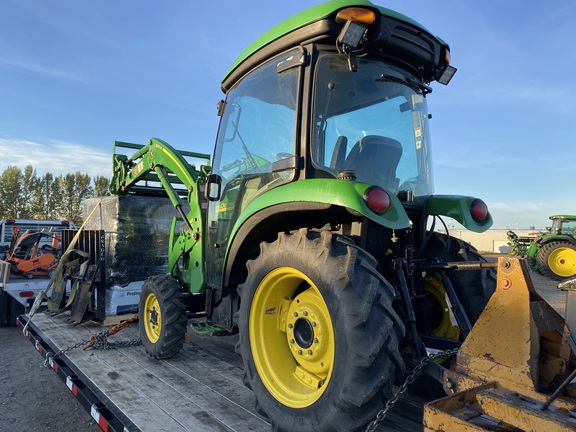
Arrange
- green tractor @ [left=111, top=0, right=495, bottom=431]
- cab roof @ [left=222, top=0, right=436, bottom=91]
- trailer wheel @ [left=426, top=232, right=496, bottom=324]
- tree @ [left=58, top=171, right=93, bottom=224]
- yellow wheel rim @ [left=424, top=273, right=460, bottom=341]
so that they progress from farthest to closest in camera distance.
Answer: tree @ [left=58, top=171, right=93, bottom=224] < yellow wheel rim @ [left=424, top=273, right=460, bottom=341] < trailer wheel @ [left=426, top=232, right=496, bottom=324] < cab roof @ [left=222, top=0, right=436, bottom=91] < green tractor @ [left=111, top=0, right=495, bottom=431]

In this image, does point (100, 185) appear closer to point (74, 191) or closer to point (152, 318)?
point (74, 191)

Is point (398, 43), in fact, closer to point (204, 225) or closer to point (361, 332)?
point (361, 332)

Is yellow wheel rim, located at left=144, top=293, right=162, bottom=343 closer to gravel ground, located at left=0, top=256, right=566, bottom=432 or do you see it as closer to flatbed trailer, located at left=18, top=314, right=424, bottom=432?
flatbed trailer, located at left=18, top=314, right=424, bottom=432

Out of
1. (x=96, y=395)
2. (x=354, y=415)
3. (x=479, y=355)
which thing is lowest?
(x=96, y=395)

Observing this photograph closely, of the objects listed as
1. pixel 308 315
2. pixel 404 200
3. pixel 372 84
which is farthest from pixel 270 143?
pixel 308 315

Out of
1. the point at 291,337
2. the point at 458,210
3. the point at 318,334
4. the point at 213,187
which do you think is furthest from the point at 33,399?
the point at 458,210

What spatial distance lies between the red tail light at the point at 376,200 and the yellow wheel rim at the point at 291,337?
1.78 ft

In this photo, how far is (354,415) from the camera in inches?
81.1

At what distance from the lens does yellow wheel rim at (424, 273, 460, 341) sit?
3406 millimetres

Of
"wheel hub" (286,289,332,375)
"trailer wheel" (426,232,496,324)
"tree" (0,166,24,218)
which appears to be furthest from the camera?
"tree" (0,166,24,218)

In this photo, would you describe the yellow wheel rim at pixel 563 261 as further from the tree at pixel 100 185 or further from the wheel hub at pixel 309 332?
the tree at pixel 100 185

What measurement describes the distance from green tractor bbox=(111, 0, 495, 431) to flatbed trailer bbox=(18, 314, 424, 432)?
0.91 feet

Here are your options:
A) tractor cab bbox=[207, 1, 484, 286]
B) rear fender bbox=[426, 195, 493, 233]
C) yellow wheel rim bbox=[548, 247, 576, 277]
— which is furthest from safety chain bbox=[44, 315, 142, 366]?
yellow wheel rim bbox=[548, 247, 576, 277]

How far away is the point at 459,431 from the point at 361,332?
58 cm
